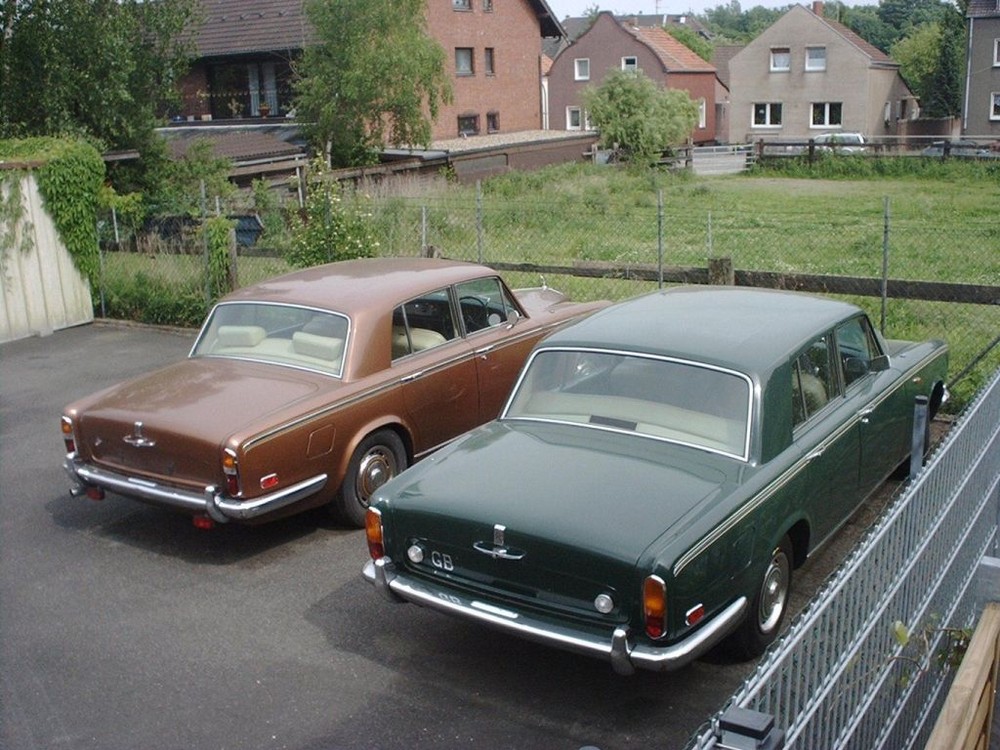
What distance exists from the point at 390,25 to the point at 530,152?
924 cm

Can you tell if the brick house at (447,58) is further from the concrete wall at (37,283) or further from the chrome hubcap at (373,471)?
the chrome hubcap at (373,471)

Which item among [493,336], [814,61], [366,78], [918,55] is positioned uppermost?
[918,55]

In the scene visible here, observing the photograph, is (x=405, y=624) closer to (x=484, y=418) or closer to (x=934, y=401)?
(x=484, y=418)

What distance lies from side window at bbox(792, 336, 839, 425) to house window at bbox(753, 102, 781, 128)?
5071 cm

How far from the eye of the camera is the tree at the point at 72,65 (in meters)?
18.1

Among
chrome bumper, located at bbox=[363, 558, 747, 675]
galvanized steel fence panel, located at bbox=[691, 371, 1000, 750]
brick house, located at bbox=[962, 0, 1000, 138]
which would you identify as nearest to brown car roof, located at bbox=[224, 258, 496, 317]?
chrome bumper, located at bbox=[363, 558, 747, 675]

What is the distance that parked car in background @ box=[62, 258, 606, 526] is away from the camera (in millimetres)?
6648

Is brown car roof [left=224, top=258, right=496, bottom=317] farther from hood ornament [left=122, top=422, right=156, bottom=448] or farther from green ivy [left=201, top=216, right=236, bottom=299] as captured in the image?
green ivy [left=201, top=216, right=236, bottom=299]

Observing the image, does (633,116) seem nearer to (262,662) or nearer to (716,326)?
(716,326)

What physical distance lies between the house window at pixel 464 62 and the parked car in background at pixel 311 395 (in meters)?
30.3

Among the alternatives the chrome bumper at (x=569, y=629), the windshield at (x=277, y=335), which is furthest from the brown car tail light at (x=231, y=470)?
the chrome bumper at (x=569, y=629)

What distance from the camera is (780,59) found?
53938mm

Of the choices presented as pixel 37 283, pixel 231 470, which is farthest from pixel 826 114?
pixel 231 470

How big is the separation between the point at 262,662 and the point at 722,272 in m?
6.47
